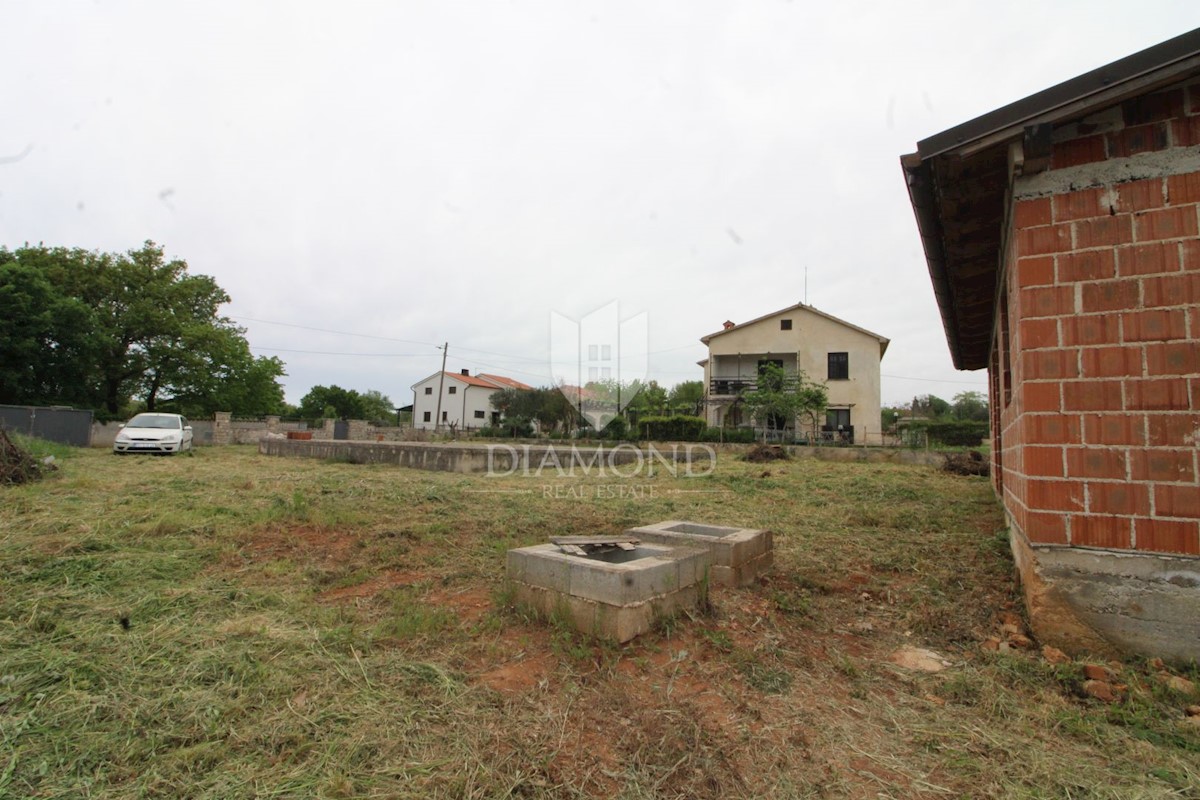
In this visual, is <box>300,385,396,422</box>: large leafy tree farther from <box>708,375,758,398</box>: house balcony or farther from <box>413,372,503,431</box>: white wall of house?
<box>708,375,758,398</box>: house balcony

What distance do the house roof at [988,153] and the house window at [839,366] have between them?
788 inches

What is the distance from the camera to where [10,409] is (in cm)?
1411

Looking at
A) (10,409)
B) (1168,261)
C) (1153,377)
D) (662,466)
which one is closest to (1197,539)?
(1153,377)

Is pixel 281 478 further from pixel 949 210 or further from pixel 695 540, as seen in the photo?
pixel 949 210

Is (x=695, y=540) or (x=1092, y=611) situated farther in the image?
(x=695, y=540)

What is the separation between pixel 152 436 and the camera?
1324 centimetres

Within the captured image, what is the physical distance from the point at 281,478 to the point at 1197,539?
10.7m

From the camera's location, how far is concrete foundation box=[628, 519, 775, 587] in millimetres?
3928

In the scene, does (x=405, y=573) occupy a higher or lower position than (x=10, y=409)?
lower

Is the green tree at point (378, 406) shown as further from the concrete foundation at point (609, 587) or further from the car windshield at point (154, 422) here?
the concrete foundation at point (609, 587)

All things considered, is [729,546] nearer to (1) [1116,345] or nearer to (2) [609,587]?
(2) [609,587]

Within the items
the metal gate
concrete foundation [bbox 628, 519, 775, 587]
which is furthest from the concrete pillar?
concrete foundation [bbox 628, 519, 775, 587]

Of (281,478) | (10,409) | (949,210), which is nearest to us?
(949,210)

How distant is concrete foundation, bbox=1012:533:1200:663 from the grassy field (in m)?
0.14
